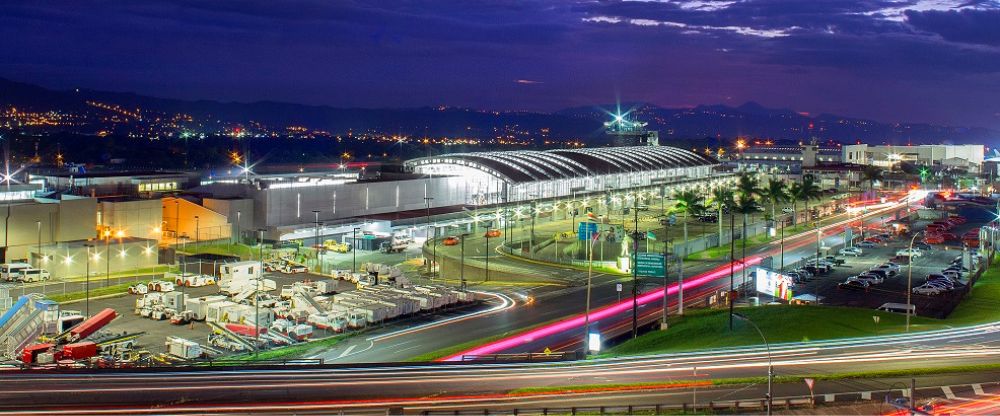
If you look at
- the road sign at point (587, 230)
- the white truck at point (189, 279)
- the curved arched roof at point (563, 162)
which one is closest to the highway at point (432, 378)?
the white truck at point (189, 279)

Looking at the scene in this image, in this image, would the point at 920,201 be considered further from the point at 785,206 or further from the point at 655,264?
the point at 655,264

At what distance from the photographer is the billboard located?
130 ft

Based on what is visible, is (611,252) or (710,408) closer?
(710,408)

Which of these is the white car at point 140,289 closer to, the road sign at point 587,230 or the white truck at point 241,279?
the white truck at point 241,279

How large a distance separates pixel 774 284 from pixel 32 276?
126 feet

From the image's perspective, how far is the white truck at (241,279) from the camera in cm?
4359

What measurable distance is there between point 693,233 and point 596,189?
2472cm

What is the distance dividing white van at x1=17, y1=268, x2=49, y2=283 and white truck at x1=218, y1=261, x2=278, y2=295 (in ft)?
32.6

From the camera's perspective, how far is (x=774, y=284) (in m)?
40.1

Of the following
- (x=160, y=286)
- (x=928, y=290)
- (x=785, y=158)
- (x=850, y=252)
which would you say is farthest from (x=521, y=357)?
(x=785, y=158)

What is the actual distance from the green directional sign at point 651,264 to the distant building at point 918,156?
121 metres

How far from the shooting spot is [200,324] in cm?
3741

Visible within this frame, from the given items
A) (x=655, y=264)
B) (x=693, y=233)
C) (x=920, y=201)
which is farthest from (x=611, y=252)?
(x=920, y=201)

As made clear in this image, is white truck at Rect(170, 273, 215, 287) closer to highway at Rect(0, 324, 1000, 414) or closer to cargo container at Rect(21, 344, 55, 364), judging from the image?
cargo container at Rect(21, 344, 55, 364)
